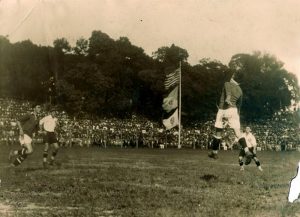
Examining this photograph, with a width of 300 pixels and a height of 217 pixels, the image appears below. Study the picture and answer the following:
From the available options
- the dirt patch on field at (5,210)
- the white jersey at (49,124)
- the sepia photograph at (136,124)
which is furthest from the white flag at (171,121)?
the dirt patch on field at (5,210)

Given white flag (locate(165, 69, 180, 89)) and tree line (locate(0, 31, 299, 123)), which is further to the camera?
white flag (locate(165, 69, 180, 89))

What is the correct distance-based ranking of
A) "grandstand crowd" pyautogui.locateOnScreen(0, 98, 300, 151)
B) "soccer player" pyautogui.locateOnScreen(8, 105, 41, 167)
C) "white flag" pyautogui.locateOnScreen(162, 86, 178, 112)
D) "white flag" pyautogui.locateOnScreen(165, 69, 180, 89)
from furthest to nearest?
"white flag" pyautogui.locateOnScreen(162, 86, 178, 112), "white flag" pyautogui.locateOnScreen(165, 69, 180, 89), "grandstand crowd" pyautogui.locateOnScreen(0, 98, 300, 151), "soccer player" pyautogui.locateOnScreen(8, 105, 41, 167)

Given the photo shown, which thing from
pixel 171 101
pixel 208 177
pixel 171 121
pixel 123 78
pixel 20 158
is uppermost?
pixel 123 78

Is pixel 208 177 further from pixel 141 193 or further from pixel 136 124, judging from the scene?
pixel 136 124

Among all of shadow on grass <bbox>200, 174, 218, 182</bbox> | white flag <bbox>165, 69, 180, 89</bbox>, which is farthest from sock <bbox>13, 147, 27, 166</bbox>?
white flag <bbox>165, 69, 180, 89</bbox>

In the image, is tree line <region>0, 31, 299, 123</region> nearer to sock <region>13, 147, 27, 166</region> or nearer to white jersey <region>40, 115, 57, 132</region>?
white jersey <region>40, 115, 57, 132</region>

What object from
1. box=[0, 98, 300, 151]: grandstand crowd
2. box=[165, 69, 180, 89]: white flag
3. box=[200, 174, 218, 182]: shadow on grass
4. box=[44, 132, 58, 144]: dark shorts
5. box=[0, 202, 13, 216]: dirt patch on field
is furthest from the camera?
box=[165, 69, 180, 89]: white flag

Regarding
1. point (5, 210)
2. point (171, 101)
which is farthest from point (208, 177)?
point (171, 101)
